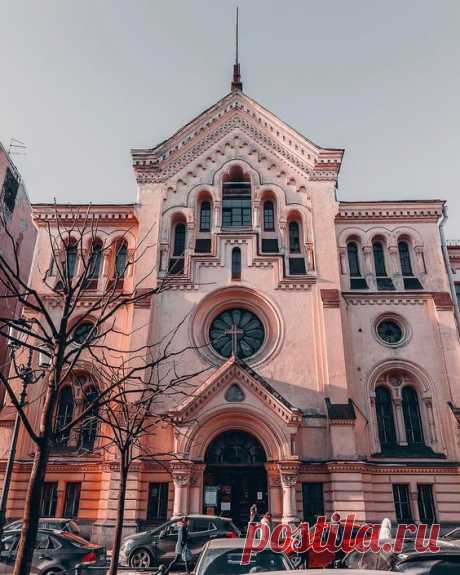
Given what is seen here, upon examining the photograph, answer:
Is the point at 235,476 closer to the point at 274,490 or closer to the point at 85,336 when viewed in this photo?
the point at 274,490

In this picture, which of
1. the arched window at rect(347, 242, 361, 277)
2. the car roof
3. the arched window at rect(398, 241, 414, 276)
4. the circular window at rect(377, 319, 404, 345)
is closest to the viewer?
the car roof

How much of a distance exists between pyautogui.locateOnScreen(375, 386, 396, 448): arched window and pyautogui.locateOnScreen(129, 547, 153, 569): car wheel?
1201 cm

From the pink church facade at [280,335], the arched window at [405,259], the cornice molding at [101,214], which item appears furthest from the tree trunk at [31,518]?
the arched window at [405,259]

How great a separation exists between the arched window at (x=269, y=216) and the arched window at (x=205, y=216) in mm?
3263

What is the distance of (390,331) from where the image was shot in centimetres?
2431

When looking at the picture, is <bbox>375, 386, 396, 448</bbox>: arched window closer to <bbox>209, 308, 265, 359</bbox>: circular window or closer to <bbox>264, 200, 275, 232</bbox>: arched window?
<bbox>209, 308, 265, 359</bbox>: circular window

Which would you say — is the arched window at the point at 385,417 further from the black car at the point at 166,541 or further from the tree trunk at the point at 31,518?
the tree trunk at the point at 31,518

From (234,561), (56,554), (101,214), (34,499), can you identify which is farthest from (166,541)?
(101,214)

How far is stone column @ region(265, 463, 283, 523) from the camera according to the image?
19.7 metres

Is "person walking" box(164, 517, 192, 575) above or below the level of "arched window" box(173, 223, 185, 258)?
below

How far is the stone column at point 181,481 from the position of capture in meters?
19.1

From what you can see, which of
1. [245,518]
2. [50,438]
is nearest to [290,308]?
[245,518]

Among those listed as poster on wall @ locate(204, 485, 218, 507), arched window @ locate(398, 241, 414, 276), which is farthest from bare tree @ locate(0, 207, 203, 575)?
arched window @ locate(398, 241, 414, 276)

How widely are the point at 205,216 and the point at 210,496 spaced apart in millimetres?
14889
